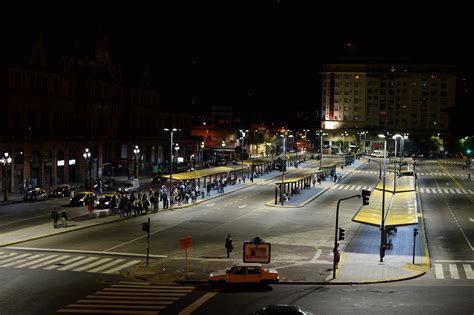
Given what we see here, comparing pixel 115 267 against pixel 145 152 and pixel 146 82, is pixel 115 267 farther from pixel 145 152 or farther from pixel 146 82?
pixel 146 82

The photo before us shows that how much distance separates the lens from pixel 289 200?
7388cm

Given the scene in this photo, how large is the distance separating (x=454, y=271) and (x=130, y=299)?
61.9ft

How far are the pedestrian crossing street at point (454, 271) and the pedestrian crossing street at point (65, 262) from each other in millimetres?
17509

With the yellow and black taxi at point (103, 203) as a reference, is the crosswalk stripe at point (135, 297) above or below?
below

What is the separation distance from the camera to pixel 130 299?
2906cm

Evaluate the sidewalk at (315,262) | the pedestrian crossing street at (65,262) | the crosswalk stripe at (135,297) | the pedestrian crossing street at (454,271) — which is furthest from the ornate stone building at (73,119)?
the pedestrian crossing street at (454,271)

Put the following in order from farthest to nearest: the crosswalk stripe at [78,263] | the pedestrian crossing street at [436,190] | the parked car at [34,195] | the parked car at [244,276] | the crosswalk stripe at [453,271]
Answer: the pedestrian crossing street at [436,190] → the parked car at [34,195] → the crosswalk stripe at [78,263] → the crosswalk stripe at [453,271] → the parked car at [244,276]

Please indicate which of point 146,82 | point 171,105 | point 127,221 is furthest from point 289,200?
point 171,105

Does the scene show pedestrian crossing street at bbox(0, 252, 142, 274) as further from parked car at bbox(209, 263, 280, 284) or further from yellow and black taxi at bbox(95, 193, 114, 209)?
yellow and black taxi at bbox(95, 193, 114, 209)

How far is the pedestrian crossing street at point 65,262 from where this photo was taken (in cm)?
3572

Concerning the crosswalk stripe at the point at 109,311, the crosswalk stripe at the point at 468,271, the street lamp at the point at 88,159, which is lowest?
the crosswalk stripe at the point at 468,271

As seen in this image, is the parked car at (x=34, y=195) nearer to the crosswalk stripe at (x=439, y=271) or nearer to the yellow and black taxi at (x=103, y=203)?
the yellow and black taxi at (x=103, y=203)

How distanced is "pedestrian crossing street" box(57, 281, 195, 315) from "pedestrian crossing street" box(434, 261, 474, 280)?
14.2 m

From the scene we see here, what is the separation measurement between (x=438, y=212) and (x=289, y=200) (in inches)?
657
